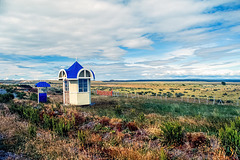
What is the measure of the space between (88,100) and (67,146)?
1159 centimetres

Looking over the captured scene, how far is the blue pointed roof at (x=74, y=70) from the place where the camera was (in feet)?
56.0

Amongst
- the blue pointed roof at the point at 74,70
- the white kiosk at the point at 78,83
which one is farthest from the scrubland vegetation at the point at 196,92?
the blue pointed roof at the point at 74,70

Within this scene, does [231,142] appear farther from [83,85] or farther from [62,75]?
[62,75]

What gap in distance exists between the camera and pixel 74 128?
886 centimetres

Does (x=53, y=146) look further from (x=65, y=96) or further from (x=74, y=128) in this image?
(x=65, y=96)

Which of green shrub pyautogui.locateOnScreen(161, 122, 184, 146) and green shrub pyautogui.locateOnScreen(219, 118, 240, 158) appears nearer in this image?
green shrub pyautogui.locateOnScreen(219, 118, 240, 158)

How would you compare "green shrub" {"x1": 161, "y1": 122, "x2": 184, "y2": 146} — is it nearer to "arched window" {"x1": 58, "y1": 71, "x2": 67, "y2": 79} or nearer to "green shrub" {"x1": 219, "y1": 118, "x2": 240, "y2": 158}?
"green shrub" {"x1": 219, "y1": 118, "x2": 240, "y2": 158}

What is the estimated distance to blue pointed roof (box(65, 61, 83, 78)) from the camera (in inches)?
672

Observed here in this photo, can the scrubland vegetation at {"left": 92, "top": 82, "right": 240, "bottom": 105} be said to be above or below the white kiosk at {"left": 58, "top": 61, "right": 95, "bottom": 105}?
below

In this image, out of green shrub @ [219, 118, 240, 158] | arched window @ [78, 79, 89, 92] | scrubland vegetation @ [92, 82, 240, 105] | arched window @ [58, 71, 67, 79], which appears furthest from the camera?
scrubland vegetation @ [92, 82, 240, 105]

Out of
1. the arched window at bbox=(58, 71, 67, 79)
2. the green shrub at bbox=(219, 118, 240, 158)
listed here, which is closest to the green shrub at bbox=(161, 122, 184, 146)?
the green shrub at bbox=(219, 118, 240, 158)

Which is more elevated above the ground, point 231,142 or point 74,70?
point 74,70

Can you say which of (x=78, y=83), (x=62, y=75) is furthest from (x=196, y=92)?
(x=62, y=75)

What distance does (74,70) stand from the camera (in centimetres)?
1750
